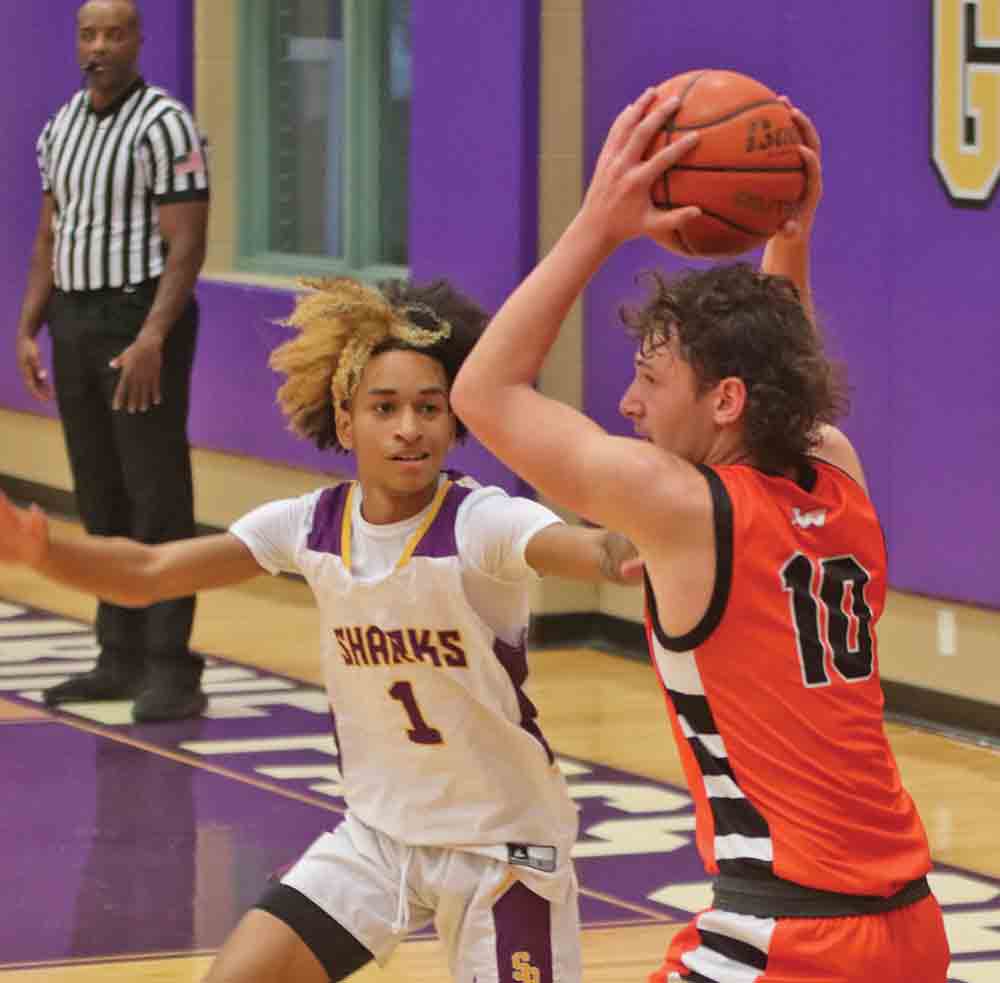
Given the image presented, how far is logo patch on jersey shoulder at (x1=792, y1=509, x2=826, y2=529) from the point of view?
3059 mm

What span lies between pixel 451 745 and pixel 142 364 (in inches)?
A: 140

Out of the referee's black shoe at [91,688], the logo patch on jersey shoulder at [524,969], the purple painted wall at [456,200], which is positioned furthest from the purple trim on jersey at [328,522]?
the purple painted wall at [456,200]

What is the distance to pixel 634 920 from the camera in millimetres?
5477

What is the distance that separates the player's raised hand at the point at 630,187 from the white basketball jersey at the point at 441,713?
1.02 meters

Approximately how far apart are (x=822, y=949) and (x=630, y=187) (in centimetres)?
90

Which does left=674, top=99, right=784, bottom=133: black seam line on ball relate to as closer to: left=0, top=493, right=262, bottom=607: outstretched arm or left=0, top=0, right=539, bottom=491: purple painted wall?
left=0, top=493, right=262, bottom=607: outstretched arm

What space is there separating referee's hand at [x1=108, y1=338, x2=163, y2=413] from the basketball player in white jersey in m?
3.18

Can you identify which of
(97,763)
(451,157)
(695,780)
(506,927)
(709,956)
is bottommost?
(97,763)

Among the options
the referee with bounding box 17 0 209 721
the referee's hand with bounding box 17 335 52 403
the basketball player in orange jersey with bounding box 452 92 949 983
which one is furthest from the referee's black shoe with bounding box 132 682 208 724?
the basketball player in orange jersey with bounding box 452 92 949 983

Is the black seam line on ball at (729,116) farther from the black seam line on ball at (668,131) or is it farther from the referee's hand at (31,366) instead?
the referee's hand at (31,366)

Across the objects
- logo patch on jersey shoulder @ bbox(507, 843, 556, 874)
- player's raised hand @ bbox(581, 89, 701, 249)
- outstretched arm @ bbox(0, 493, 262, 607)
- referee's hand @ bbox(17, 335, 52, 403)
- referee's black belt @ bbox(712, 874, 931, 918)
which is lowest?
logo patch on jersey shoulder @ bbox(507, 843, 556, 874)

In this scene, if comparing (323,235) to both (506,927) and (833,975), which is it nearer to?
(506,927)

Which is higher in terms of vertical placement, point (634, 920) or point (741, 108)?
point (741, 108)

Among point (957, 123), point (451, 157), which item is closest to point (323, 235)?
point (451, 157)
